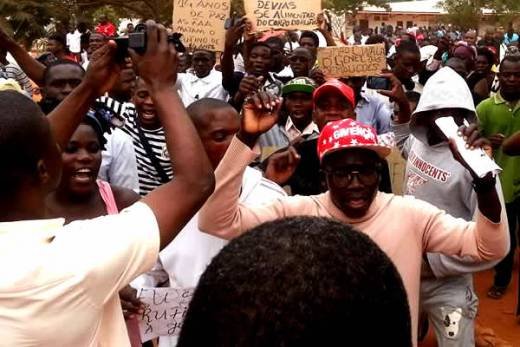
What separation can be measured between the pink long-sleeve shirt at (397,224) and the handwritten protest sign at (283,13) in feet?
12.7

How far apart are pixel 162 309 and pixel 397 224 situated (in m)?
0.95

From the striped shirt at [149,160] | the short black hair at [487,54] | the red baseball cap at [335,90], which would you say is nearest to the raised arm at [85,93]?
the striped shirt at [149,160]

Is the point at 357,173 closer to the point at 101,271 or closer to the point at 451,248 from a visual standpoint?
the point at 451,248

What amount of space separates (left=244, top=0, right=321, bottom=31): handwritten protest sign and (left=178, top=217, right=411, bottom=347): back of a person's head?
543 cm

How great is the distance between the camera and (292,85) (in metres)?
4.71

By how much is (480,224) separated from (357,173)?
1.54 ft

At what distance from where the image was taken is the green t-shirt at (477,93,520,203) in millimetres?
5730

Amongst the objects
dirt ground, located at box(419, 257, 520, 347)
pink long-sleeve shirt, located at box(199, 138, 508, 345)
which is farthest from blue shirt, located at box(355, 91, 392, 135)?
pink long-sleeve shirt, located at box(199, 138, 508, 345)

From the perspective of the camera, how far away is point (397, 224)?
104 inches

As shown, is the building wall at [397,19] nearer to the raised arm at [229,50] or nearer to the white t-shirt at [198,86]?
the white t-shirt at [198,86]

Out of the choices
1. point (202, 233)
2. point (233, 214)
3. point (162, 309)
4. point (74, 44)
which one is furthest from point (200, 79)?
point (74, 44)

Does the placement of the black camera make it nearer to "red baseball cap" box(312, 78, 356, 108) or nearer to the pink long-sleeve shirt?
the pink long-sleeve shirt

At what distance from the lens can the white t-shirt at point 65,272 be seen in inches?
59.4

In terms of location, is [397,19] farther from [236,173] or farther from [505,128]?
[236,173]
